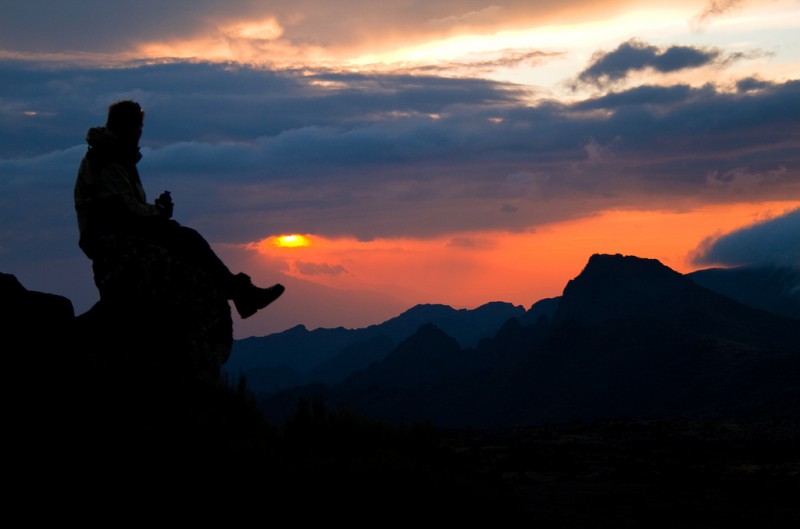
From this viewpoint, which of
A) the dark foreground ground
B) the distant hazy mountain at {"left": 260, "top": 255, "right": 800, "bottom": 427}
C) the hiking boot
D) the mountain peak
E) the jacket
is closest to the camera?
the dark foreground ground

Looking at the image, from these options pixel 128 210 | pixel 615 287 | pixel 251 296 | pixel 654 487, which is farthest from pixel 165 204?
pixel 615 287

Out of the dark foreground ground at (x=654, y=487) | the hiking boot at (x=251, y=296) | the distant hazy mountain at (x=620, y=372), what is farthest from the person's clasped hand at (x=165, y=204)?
the distant hazy mountain at (x=620, y=372)

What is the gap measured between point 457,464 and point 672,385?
106499mm

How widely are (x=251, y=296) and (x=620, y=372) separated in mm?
116439

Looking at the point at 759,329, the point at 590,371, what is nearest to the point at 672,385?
the point at 590,371

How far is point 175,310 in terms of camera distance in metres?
12.6

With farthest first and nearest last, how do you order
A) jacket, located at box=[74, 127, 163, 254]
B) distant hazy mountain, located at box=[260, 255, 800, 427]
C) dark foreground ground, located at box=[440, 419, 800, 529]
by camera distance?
distant hazy mountain, located at box=[260, 255, 800, 427] → jacket, located at box=[74, 127, 163, 254] → dark foreground ground, located at box=[440, 419, 800, 529]

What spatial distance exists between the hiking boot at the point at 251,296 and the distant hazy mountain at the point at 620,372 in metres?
75.3

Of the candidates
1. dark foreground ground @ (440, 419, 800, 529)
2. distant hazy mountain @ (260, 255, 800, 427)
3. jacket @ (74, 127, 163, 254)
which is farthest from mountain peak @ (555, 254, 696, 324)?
jacket @ (74, 127, 163, 254)

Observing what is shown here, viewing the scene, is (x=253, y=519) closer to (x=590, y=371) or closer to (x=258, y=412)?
(x=258, y=412)

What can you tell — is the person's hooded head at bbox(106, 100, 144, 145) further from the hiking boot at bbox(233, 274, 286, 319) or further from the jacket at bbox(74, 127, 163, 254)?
the hiking boot at bbox(233, 274, 286, 319)

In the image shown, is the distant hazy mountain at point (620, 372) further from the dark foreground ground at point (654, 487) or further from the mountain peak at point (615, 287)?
the dark foreground ground at point (654, 487)

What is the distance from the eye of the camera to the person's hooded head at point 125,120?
492 inches

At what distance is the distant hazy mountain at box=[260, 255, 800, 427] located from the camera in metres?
103
